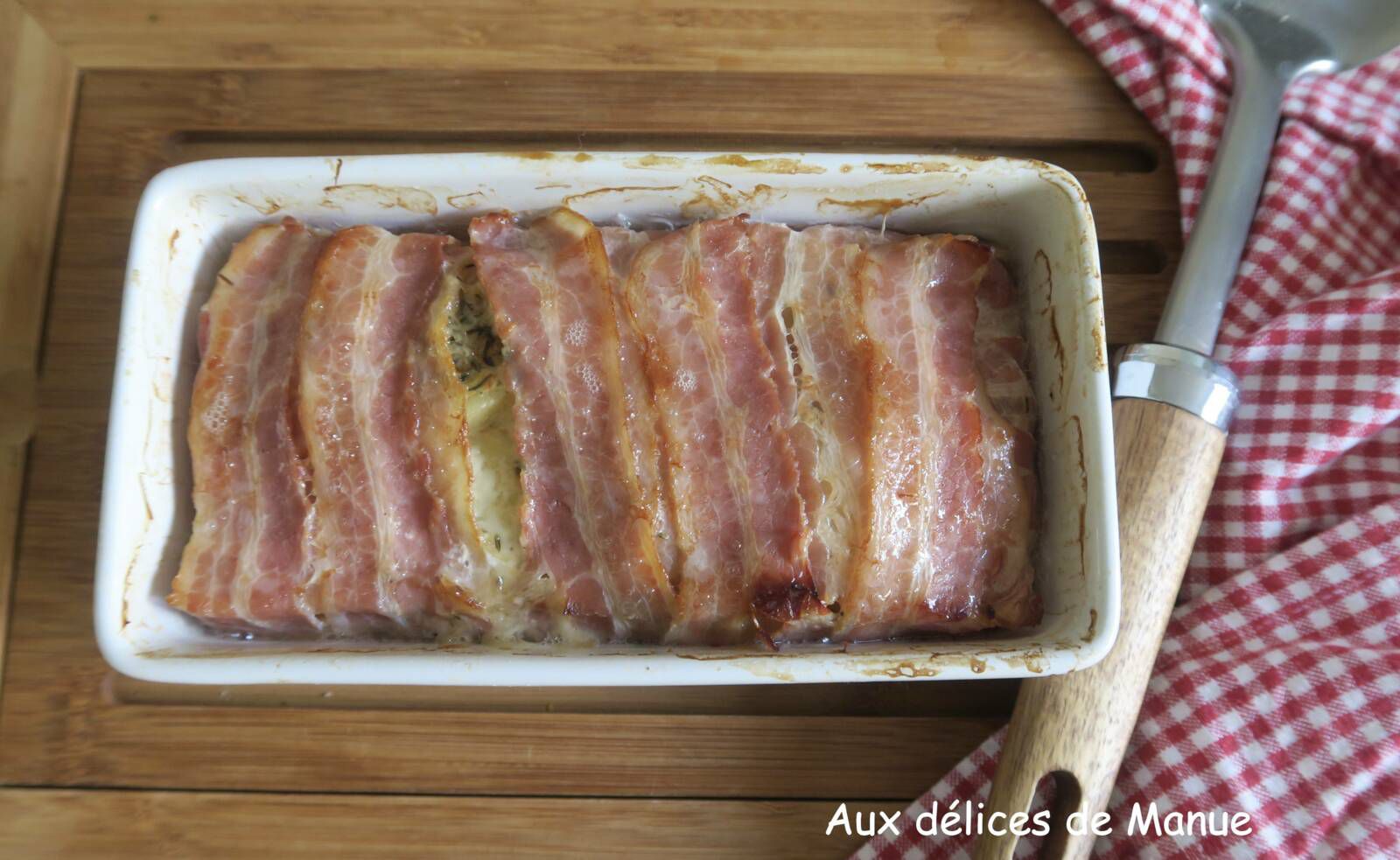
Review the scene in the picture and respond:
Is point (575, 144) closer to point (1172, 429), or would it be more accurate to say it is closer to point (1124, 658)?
point (1172, 429)

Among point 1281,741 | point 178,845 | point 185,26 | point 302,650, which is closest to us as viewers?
point 302,650

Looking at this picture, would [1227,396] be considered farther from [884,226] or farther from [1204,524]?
[884,226]

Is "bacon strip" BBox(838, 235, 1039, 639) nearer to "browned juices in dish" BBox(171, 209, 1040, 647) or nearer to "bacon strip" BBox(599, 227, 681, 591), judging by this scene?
"browned juices in dish" BBox(171, 209, 1040, 647)

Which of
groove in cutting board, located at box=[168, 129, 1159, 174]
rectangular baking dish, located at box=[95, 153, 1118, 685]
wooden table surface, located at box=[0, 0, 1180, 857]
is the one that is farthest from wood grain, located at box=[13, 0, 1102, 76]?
rectangular baking dish, located at box=[95, 153, 1118, 685]

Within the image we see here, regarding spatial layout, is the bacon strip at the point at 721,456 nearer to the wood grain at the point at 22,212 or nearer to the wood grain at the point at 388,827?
Answer: the wood grain at the point at 388,827

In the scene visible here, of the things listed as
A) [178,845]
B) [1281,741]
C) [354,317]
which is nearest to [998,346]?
[1281,741]

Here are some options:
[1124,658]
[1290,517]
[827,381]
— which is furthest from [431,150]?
[1290,517]
